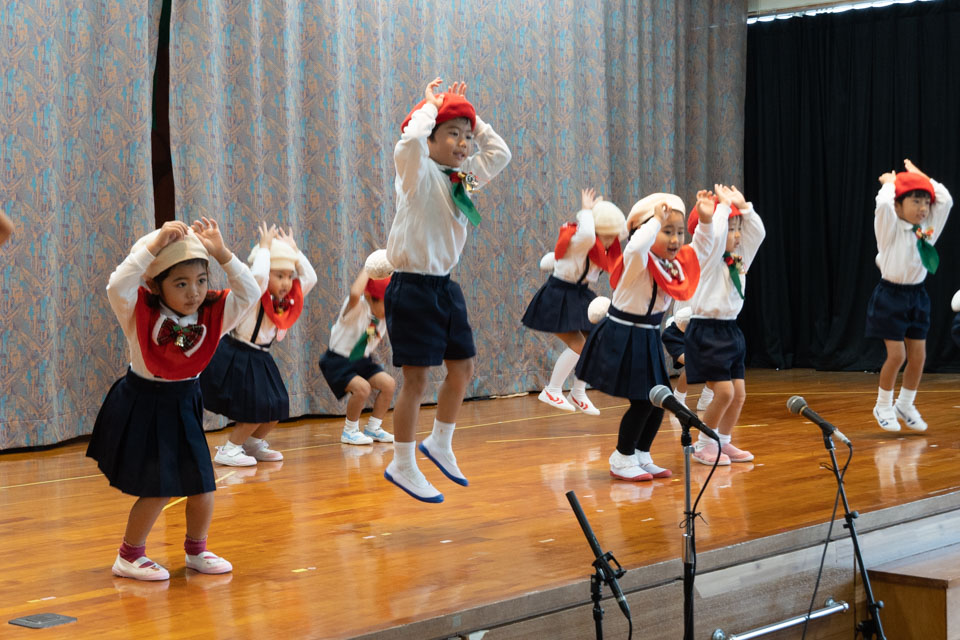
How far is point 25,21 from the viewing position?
5.22 metres

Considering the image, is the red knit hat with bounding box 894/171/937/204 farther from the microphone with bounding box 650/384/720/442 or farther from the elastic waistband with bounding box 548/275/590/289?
the microphone with bounding box 650/384/720/442

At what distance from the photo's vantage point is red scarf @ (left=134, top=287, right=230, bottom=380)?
2.79 metres

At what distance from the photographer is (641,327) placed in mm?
4215

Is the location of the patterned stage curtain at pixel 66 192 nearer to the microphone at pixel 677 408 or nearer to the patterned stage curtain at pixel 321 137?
the patterned stage curtain at pixel 321 137

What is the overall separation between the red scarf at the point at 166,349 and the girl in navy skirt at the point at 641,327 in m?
1.75

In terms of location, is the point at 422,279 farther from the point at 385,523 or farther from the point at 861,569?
the point at 861,569

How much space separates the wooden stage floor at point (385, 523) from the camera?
2547 mm

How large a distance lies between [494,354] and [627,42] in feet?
→ 9.68

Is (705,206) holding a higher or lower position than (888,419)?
higher

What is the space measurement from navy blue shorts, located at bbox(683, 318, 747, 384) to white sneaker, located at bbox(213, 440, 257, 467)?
1.99m

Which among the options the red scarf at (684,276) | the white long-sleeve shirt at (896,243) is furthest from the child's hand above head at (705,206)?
the white long-sleeve shirt at (896,243)

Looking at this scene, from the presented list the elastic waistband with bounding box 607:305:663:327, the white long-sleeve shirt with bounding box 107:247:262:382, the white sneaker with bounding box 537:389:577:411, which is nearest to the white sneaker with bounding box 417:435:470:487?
the white long-sleeve shirt with bounding box 107:247:262:382

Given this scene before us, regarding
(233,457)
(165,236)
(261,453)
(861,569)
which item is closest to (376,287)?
(261,453)

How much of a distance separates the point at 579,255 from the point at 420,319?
2987 millimetres
